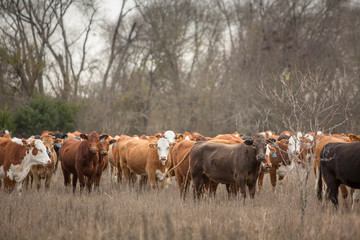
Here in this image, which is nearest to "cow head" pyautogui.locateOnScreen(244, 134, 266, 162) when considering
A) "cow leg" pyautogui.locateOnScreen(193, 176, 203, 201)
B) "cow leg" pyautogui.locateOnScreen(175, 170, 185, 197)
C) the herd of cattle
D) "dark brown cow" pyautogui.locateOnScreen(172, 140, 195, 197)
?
the herd of cattle

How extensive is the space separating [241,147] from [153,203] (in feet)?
7.12

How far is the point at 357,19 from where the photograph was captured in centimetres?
2616

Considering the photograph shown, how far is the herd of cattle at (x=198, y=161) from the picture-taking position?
7.35 metres

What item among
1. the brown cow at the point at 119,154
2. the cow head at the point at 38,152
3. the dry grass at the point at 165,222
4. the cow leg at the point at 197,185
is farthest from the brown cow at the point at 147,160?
the dry grass at the point at 165,222

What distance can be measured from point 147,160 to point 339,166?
18.3ft

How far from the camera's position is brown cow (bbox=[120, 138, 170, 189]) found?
10.8 metres

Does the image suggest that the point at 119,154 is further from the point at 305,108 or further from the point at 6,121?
the point at 6,121

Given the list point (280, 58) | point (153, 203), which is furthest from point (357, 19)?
point (153, 203)

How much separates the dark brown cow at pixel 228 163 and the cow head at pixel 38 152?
368 centimetres

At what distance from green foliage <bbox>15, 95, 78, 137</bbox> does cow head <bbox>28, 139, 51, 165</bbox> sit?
18.5 m

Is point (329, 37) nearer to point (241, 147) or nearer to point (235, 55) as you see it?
point (235, 55)

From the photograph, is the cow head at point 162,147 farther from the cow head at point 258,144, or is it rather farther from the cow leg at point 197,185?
the cow head at point 258,144

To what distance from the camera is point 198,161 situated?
8.85m

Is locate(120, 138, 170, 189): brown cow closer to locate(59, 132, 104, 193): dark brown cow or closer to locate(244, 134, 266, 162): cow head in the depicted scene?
locate(59, 132, 104, 193): dark brown cow
